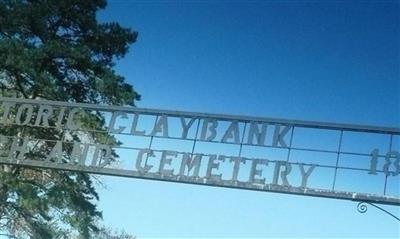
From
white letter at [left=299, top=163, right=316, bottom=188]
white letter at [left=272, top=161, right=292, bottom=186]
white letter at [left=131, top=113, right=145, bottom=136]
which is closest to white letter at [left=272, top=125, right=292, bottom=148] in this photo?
white letter at [left=272, top=161, right=292, bottom=186]

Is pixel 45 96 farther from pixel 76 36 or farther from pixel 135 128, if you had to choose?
pixel 135 128

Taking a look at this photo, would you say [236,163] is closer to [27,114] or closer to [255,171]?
[255,171]

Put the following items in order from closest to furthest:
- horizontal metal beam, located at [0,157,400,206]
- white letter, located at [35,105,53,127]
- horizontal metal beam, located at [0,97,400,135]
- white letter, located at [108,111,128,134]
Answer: horizontal metal beam, located at [0,157,400,206]
horizontal metal beam, located at [0,97,400,135]
white letter, located at [108,111,128,134]
white letter, located at [35,105,53,127]

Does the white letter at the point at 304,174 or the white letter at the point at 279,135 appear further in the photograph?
the white letter at the point at 279,135

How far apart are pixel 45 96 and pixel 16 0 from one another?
247 cm

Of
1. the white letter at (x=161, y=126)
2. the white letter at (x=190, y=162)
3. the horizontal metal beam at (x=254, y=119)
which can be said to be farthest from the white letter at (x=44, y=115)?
the white letter at (x=190, y=162)

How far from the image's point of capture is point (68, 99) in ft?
40.4

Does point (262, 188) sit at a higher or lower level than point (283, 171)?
lower

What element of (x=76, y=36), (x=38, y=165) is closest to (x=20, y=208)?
(x=76, y=36)

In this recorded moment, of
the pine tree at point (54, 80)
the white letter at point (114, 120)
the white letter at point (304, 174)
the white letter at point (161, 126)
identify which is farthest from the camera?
the pine tree at point (54, 80)

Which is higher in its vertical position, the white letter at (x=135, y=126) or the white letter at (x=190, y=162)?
the white letter at (x=135, y=126)

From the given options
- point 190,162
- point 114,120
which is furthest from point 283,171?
point 114,120

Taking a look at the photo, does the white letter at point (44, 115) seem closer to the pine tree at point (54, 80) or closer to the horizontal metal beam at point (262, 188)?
the horizontal metal beam at point (262, 188)

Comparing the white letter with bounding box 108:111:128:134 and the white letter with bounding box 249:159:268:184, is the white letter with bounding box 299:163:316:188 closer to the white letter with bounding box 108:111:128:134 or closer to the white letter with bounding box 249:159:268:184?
the white letter with bounding box 249:159:268:184
